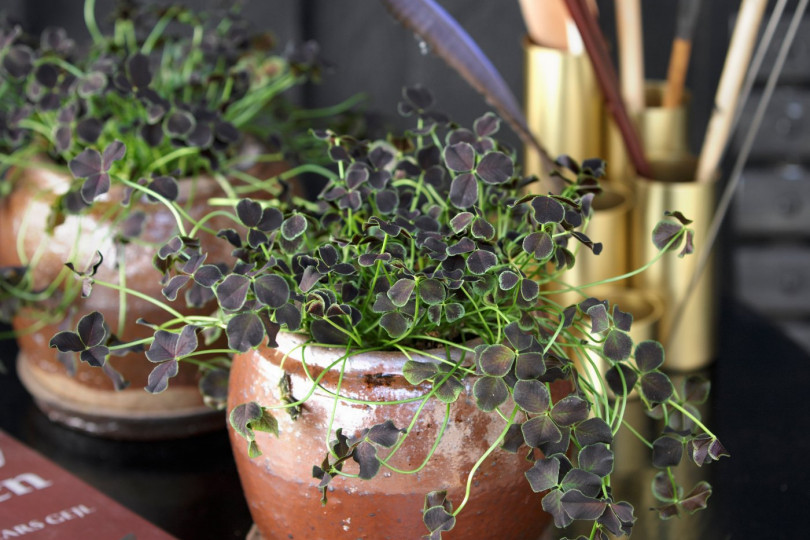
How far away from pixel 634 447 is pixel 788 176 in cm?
114

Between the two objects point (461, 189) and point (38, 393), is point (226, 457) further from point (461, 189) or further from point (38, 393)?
point (461, 189)

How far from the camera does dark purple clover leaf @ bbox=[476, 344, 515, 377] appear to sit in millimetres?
494

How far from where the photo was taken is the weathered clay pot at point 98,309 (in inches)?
29.1

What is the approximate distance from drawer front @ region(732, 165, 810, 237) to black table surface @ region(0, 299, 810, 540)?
0.90 m

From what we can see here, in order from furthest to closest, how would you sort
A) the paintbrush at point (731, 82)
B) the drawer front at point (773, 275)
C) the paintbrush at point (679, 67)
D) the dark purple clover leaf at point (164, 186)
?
1. the drawer front at point (773, 275)
2. the paintbrush at point (679, 67)
3. the paintbrush at point (731, 82)
4. the dark purple clover leaf at point (164, 186)

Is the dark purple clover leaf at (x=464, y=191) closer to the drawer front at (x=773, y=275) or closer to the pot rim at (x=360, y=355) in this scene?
the pot rim at (x=360, y=355)

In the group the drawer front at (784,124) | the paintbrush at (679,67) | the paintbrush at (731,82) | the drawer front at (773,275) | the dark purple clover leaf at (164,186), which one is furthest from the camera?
the drawer front at (773,275)

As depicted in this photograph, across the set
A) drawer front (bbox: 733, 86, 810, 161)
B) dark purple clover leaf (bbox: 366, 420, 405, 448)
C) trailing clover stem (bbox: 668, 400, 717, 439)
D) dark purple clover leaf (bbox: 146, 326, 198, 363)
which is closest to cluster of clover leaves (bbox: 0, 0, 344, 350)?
dark purple clover leaf (bbox: 146, 326, 198, 363)

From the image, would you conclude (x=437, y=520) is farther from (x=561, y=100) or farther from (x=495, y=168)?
(x=561, y=100)

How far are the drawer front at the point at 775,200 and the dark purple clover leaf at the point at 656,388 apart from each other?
1290 mm

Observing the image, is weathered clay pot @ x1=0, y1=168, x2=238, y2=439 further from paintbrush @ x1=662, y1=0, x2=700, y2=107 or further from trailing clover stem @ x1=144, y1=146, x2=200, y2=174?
paintbrush @ x1=662, y1=0, x2=700, y2=107

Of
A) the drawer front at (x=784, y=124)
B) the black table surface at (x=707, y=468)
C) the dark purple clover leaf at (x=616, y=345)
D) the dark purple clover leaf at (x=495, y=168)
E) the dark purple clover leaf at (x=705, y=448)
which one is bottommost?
the drawer front at (x=784, y=124)

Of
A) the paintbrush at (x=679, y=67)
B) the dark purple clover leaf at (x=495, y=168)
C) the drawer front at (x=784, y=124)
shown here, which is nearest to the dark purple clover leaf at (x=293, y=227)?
the dark purple clover leaf at (x=495, y=168)

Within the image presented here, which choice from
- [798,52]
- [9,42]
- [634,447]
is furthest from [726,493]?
[798,52]
